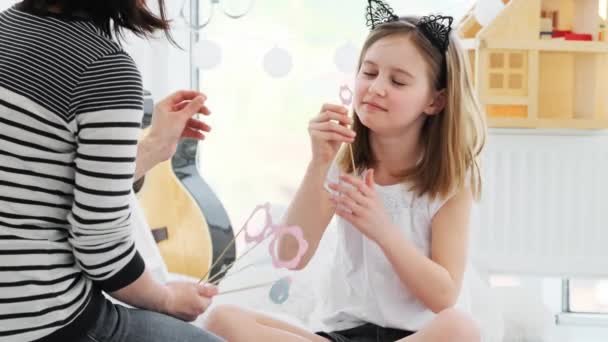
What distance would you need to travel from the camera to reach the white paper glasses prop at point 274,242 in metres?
1.23

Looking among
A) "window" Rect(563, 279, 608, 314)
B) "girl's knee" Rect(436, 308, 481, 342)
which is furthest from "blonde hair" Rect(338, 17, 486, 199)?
"window" Rect(563, 279, 608, 314)

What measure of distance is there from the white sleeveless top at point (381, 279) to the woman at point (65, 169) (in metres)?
0.54

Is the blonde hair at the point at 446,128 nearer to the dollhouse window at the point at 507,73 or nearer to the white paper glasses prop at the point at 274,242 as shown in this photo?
the white paper glasses prop at the point at 274,242

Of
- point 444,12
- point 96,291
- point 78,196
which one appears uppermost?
point 444,12

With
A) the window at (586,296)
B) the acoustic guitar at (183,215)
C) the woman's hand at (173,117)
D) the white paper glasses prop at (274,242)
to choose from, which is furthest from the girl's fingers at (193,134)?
the window at (586,296)

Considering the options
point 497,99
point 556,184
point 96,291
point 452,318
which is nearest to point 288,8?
point 497,99

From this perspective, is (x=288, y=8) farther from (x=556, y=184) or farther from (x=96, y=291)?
(x=96, y=291)

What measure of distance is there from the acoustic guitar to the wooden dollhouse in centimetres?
72

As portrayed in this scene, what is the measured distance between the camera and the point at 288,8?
214cm

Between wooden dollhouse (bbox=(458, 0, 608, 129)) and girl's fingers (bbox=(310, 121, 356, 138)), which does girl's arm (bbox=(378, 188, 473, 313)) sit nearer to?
girl's fingers (bbox=(310, 121, 356, 138))

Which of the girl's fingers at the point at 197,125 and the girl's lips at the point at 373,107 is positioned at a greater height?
the girl's lips at the point at 373,107

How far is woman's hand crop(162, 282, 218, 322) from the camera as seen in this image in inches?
41.1

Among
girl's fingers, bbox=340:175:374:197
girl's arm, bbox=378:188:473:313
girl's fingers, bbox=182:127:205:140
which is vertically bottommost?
girl's arm, bbox=378:188:473:313

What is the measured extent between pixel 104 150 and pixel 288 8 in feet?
4.35
